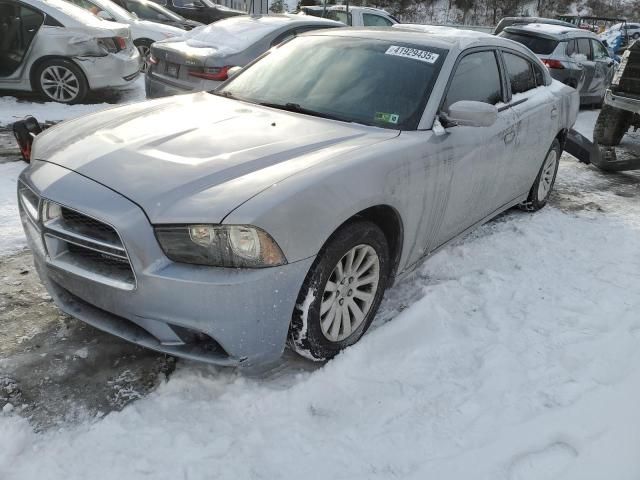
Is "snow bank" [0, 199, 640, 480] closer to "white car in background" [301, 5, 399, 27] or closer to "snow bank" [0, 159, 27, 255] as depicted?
"snow bank" [0, 159, 27, 255]

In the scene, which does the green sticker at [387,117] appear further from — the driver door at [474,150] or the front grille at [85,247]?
the front grille at [85,247]

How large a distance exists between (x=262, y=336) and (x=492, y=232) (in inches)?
111

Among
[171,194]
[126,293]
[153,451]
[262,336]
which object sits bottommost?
[153,451]

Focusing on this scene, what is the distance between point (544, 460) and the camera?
226 centimetres

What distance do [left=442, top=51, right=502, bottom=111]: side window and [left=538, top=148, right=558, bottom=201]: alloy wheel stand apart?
1.29 m

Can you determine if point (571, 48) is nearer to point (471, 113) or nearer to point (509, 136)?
point (509, 136)

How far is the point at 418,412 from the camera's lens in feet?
8.24

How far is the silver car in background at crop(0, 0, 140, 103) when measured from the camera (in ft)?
23.7

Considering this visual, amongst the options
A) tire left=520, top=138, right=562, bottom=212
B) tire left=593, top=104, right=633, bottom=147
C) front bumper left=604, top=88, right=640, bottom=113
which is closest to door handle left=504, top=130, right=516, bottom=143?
tire left=520, top=138, right=562, bottom=212

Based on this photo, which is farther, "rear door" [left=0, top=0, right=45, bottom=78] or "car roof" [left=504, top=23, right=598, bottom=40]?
"car roof" [left=504, top=23, right=598, bottom=40]

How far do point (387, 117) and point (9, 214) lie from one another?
9.59 ft

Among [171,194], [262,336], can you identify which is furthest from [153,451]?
[171,194]

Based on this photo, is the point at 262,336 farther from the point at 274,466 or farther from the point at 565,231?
the point at 565,231

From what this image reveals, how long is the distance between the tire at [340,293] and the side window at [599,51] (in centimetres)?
1078
